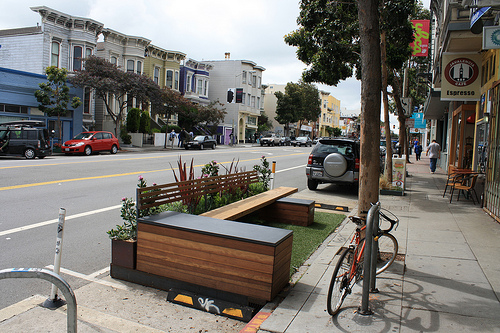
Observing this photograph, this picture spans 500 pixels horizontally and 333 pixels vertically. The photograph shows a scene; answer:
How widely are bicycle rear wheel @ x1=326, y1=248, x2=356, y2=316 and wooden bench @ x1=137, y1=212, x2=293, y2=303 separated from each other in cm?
64

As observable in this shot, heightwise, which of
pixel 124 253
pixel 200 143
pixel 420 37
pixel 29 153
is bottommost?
pixel 124 253

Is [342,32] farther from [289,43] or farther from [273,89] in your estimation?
[273,89]

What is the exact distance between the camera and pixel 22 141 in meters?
21.9

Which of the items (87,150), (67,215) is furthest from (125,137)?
(67,215)

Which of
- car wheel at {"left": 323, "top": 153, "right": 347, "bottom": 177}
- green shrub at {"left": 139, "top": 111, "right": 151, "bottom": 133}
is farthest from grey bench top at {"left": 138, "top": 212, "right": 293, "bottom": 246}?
green shrub at {"left": 139, "top": 111, "right": 151, "bottom": 133}

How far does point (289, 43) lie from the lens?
1786 cm

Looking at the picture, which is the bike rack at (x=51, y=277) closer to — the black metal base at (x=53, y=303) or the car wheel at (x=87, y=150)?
the black metal base at (x=53, y=303)

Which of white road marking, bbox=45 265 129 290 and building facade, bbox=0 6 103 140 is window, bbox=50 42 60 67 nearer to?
building facade, bbox=0 6 103 140

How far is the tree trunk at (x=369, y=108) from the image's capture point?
5848mm

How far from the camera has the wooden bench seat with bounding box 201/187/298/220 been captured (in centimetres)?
638

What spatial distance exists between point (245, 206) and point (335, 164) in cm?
627

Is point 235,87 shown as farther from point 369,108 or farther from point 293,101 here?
point 369,108

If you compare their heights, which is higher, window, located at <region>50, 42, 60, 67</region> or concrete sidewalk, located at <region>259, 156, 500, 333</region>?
window, located at <region>50, 42, 60, 67</region>

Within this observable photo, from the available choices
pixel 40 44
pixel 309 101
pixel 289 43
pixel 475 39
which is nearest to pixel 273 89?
pixel 309 101
